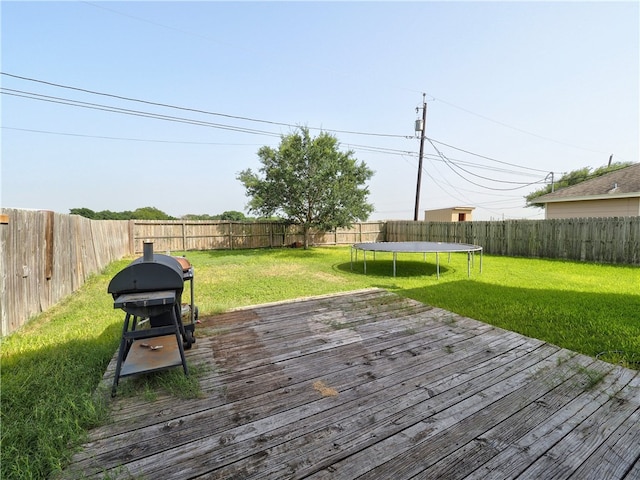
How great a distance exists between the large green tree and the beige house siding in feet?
26.6

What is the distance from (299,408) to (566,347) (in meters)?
2.65

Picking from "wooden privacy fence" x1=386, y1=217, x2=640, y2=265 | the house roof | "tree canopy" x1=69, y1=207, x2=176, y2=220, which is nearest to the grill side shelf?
"wooden privacy fence" x1=386, y1=217, x2=640, y2=265

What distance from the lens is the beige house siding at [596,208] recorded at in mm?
9672

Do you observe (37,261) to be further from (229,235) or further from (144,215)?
(144,215)

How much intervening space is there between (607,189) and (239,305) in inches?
551

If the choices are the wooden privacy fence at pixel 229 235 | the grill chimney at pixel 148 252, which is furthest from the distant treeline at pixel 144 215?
the grill chimney at pixel 148 252

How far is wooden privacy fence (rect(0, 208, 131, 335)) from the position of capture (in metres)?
3.24

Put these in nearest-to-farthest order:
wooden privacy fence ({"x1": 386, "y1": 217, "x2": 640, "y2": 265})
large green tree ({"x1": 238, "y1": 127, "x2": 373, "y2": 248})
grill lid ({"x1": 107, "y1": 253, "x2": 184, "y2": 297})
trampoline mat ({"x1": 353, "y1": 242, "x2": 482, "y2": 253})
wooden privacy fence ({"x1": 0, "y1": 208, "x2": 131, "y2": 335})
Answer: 1. grill lid ({"x1": 107, "y1": 253, "x2": 184, "y2": 297})
2. wooden privacy fence ({"x1": 0, "y1": 208, "x2": 131, "y2": 335})
3. trampoline mat ({"x1": 353, "y1": 242, "x2": 482, "y2": 253})
4. wooden privacy fence ({"x1": 386, "y1": 217, "x2": 640, "y2": 265})
5. large green tree ({"x1": 238, "y1": 127, "x2": 373, "y2": 248})

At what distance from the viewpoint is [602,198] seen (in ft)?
33.4

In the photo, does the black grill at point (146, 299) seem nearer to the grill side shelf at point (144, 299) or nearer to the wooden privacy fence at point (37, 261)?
the grill side shelf at point (144, 299)

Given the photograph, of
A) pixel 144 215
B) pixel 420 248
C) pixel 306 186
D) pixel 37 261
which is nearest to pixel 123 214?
pixel 144 215

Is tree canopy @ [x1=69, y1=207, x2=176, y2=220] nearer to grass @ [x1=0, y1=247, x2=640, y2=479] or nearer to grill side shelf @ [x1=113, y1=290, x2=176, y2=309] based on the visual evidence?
grass @ [x1=0, y1=247, x2=640, y2=479]

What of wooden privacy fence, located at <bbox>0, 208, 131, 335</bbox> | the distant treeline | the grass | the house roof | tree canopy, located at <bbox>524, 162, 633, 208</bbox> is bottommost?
the grass

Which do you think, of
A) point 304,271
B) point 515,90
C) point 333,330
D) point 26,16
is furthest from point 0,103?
point 515,90
